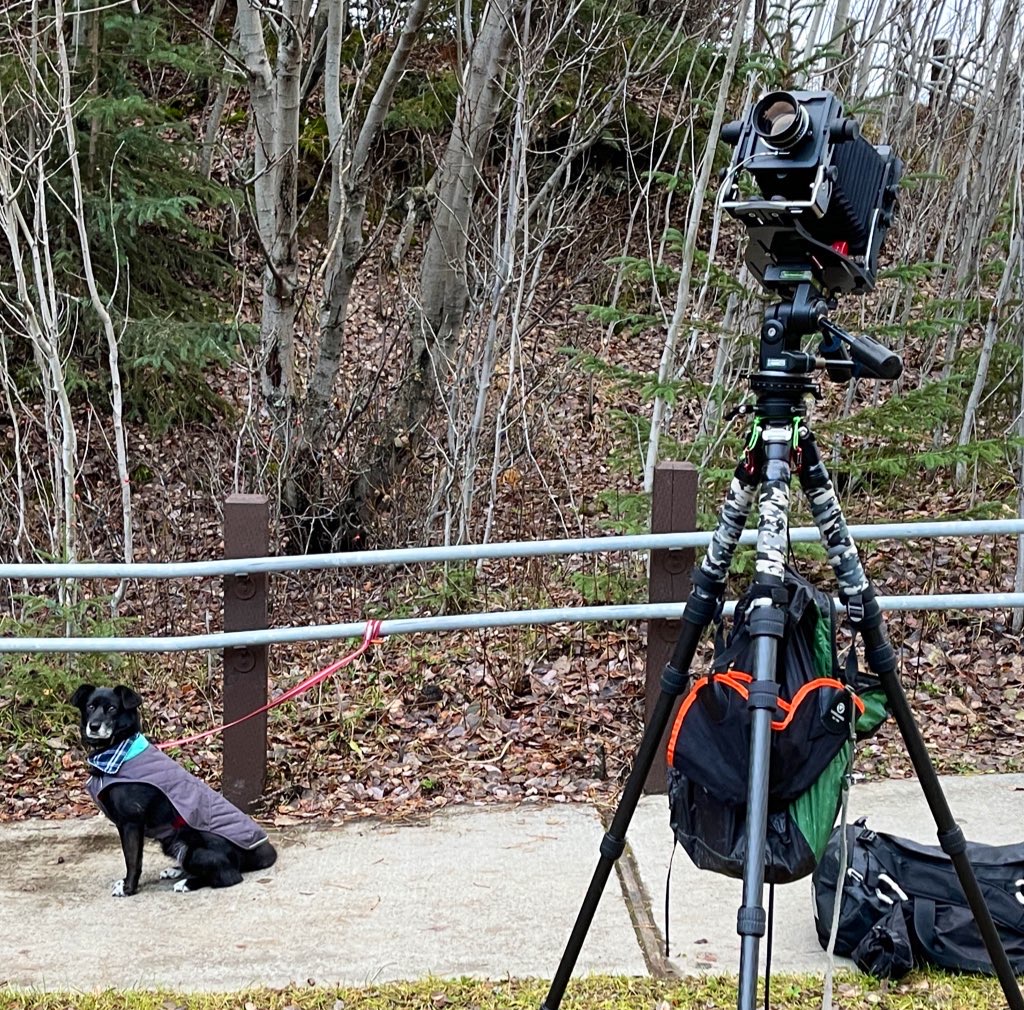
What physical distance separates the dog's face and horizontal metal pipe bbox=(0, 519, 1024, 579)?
61 cm

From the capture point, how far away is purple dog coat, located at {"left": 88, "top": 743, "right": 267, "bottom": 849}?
3.76 meters

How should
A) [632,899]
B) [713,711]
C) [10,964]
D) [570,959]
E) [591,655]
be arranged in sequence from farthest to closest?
[591,655]
[632,899]
[10,964]
[570,959]
[713,711]

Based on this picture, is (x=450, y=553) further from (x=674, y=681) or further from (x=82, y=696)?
(x=674, y=681)

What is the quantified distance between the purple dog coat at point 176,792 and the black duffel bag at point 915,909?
1.99 meters

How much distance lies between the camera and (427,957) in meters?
3.37

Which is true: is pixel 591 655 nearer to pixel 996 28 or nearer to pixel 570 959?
pixel 570 959

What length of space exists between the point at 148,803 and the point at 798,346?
2643 millimetres

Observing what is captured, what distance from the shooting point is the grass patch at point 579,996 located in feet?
10.2

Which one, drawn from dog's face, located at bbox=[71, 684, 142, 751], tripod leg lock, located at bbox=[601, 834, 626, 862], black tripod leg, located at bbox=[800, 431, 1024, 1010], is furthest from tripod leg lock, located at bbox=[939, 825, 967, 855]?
dog's face, located at bbox=[71, 684, 142, 751]

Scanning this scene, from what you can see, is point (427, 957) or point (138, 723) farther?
point (138, 723)

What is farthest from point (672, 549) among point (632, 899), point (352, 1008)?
point (352, 1008)

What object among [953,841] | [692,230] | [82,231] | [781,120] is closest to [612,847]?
[953,841]

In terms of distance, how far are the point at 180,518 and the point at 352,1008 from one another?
6204 mm

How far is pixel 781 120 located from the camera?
2428mm
